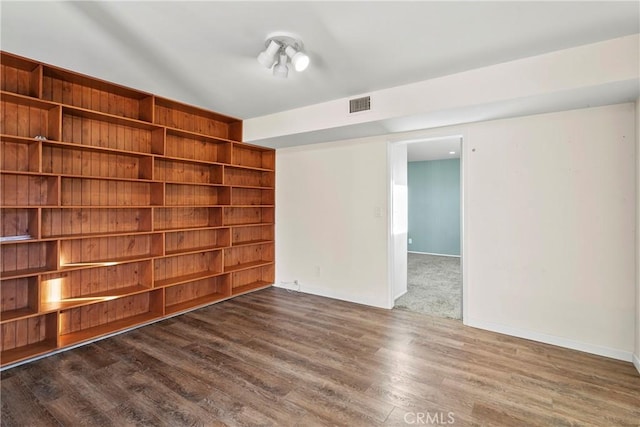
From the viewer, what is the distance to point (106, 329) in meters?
3.01

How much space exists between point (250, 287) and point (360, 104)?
3013 mm

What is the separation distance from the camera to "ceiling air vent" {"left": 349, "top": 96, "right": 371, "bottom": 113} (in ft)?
10.3

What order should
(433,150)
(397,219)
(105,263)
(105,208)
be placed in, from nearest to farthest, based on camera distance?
(105,263) → (105,208) → (397,219) → (433,150)

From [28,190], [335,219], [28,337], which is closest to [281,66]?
[335,219]

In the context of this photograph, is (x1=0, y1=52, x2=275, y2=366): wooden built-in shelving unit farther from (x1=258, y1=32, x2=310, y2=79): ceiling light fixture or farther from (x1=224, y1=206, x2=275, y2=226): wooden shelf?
→ (x1=258, y1=32, x2=310, y2=79): ceiling light fixture

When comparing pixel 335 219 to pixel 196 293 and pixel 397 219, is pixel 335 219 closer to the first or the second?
pixel 397 219

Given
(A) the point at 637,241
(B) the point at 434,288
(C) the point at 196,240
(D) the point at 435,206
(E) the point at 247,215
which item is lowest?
(B) the point at 434,288

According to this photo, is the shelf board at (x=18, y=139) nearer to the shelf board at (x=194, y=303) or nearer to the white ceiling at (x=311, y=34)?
the white ceiling at (x=311, y=34)

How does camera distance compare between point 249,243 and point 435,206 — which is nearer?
point 249,243

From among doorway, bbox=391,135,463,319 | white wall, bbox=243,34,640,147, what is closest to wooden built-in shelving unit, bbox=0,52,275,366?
white wall, bbox=243,34,640,147

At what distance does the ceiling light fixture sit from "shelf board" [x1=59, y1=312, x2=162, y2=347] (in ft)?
9.39

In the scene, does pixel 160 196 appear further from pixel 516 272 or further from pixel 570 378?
pixel 570 378

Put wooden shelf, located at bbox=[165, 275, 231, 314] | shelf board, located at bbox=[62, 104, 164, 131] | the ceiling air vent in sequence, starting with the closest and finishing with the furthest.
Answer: shelf board, located at bbox=[62, 104, 164, 131], the ceiling air vent, wooden shelf, located at bbox=[165, 275, 231, 314]

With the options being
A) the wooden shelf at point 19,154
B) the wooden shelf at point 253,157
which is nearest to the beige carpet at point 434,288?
the wooden shelf at point 253,157
